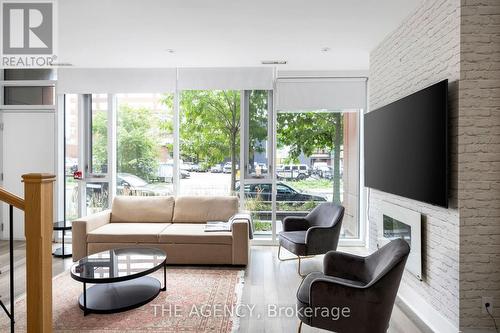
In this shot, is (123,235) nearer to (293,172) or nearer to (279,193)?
(279,193)

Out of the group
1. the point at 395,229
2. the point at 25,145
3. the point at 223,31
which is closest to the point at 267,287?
the point at 395,229

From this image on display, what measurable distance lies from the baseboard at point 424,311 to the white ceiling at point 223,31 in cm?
260

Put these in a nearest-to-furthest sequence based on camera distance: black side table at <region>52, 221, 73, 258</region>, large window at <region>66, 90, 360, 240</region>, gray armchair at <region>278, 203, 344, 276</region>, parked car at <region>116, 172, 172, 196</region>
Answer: gray armchair at <region>278, 203, 344, 276</region> < black side table at <region>52, 221, 73, 258</region> < large window at <region>66, 90, 360, 240</region> < parked car at <region>116, 172, 172, 196</region>

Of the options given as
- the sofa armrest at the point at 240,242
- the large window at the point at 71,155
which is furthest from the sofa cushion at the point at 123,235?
the large window at the point at 71,155

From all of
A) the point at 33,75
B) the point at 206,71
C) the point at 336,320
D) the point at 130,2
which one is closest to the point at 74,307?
the point at 336,320

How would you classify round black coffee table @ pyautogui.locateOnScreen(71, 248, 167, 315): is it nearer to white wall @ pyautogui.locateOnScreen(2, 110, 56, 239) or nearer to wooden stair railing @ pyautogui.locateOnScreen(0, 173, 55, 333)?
wooden stair railing @ pyautogui.locateOnScreen(0, 173, 55, 333)

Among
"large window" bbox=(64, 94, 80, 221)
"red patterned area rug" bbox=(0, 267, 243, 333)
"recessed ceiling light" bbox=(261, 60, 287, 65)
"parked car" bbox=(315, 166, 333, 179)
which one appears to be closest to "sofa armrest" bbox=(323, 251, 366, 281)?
"red patterned area rug" bbox=(0, 267, 243, 333)

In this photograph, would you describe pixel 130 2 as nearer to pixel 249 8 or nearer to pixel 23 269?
pixel 249 8

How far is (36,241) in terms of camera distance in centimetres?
167

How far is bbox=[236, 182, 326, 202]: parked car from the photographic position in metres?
5.24

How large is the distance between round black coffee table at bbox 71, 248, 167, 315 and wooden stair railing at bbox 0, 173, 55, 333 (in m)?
1.11

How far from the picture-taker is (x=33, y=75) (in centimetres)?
534

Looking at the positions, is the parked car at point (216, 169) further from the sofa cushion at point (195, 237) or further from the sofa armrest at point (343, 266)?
the sofa armrest at point (343, 266)

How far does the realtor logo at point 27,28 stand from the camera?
10.3 feet
